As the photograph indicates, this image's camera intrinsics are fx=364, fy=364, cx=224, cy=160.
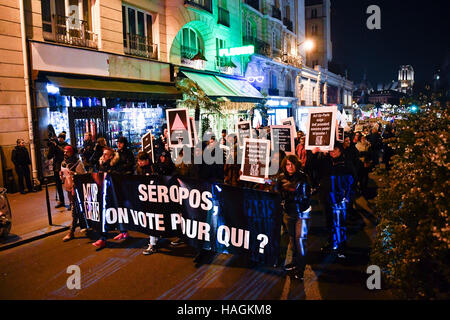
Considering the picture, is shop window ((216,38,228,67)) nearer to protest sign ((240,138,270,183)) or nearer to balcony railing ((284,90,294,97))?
balcony railing ((284,90,294,97))

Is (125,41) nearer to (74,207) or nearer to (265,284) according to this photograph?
(74,207)

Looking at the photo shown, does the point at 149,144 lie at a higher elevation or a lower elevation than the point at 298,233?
higher

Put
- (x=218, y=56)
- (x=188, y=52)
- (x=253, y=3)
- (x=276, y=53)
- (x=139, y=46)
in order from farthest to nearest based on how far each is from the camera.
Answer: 1. (x=276, y=53)
2. (x=253, y=3)
3. (x=218, y=56)
4. (x=188, y=52)
5. (x=139, y=46)

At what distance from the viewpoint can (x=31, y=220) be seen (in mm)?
8555

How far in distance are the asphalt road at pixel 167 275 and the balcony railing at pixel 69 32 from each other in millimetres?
8864

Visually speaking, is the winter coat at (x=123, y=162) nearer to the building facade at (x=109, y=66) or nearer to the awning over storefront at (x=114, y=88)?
the building facade at (x=109, y=66)

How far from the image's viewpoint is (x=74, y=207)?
7.24 m

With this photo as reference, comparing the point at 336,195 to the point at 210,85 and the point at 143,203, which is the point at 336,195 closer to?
the point at 143,203

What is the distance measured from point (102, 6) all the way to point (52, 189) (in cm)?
763

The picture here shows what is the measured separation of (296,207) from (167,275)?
2.18 metres

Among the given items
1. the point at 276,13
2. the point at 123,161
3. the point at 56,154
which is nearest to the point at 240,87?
the point at 276,13

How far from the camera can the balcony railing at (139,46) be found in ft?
53.7

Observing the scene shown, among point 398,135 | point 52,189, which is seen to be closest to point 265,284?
point 398,135

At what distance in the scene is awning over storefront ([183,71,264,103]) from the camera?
19.3 m
